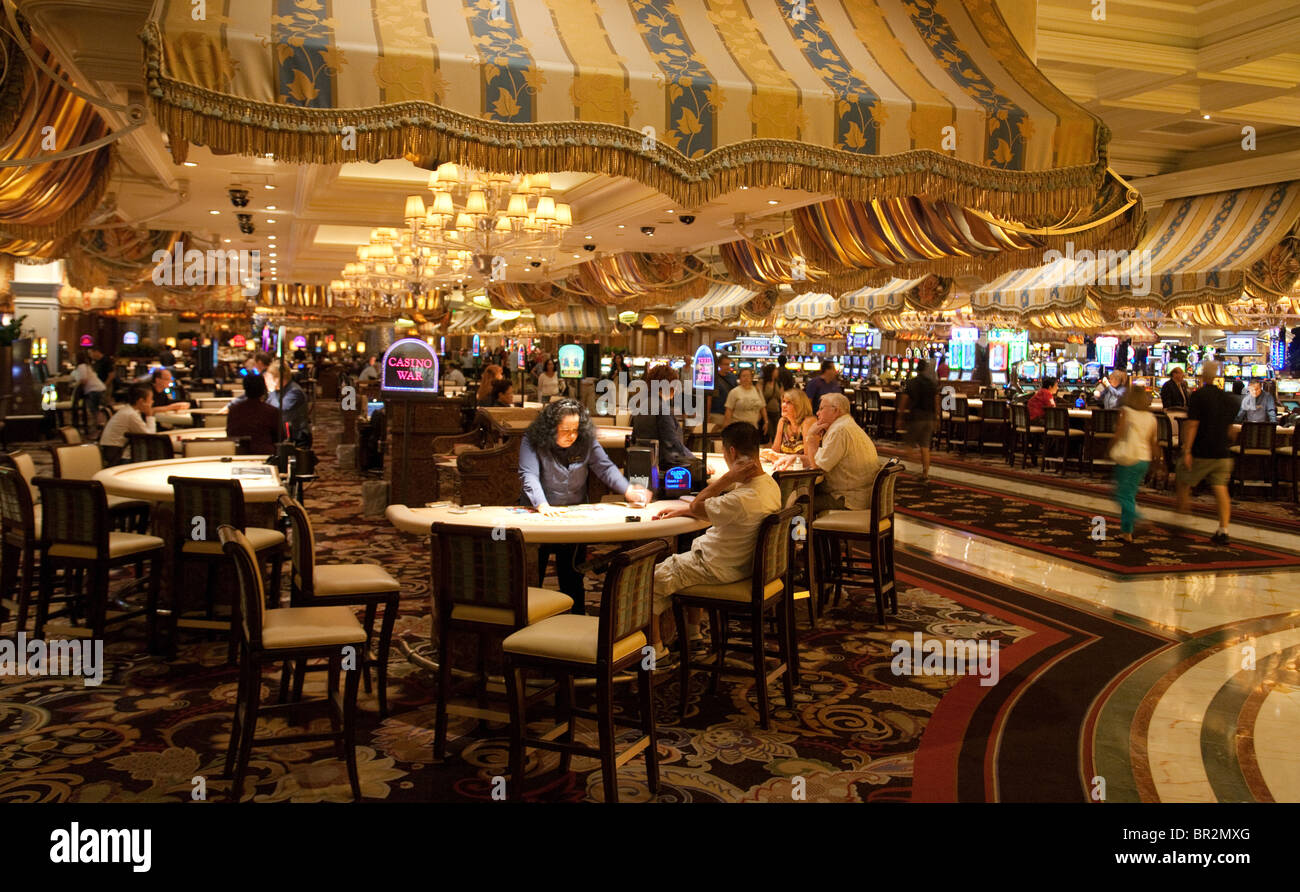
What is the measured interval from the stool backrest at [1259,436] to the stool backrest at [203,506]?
12.0 metres

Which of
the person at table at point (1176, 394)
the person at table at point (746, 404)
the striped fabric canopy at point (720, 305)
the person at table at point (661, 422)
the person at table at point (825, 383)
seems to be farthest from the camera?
the striped fabric canopy at point (720, 305)

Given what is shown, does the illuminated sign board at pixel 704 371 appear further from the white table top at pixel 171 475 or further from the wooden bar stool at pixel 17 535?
the wooden bar stool at pixel 17 535

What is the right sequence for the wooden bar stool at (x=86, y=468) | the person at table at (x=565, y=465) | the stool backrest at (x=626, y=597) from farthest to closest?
the wooden bar stool at (x=86, y=468), the person at table at (x=565, y=465), the stool backrest at (x=626, y=597)

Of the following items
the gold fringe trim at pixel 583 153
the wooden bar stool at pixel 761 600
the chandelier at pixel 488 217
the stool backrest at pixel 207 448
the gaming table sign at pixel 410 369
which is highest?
the chandelier at pixel 488 217

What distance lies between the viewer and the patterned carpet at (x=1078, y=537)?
27.3ft

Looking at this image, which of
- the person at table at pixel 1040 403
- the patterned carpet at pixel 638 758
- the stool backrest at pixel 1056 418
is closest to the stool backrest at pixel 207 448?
the patterned carpet at pixel 638 758

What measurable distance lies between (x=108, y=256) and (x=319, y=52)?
993 cm

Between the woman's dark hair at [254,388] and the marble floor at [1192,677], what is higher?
the woman's dark hair at [254,388]

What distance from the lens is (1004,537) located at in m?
9.41

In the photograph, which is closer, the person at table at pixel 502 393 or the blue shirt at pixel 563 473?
the blue shirt at pixel 563 473

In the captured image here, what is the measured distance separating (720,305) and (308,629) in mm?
16366

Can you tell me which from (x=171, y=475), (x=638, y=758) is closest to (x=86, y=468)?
(x=171, y=475)

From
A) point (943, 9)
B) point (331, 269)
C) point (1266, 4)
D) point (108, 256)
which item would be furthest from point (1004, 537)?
point (331, 269)
